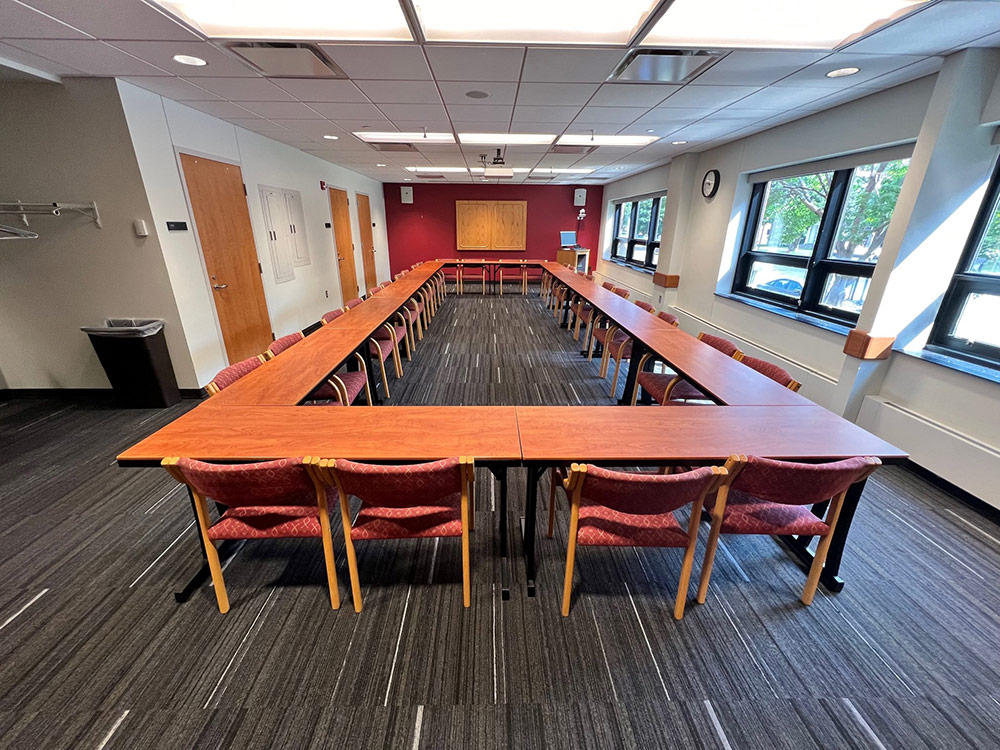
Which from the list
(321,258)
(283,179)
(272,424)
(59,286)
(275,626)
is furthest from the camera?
(321,258)

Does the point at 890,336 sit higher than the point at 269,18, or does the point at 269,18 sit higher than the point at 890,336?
the point at 269,18

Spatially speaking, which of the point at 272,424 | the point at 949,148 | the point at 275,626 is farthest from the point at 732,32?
the point at 275,626

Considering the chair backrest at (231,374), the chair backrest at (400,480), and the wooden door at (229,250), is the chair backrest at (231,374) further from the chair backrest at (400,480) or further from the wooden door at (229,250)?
the wooden door at (229,250)

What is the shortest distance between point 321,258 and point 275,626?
21.1ft

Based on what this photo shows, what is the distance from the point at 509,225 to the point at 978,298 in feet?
32.0

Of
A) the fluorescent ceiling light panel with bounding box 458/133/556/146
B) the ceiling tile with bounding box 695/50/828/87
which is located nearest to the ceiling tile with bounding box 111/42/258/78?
the fluorescent ceiling light panel with bounding box 458/133/556/146

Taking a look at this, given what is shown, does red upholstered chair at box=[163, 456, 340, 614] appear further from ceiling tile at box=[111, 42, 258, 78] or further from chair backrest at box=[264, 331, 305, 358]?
ceiling tile at box=[111, 42, 258, 78]

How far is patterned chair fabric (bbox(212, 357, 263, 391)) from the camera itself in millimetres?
2344

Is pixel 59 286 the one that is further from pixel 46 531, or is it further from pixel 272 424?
pixel 272 424

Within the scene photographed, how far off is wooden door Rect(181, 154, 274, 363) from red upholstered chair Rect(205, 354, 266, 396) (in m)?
2.03

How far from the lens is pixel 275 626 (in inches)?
67.7

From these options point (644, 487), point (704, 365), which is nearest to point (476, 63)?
point (704, 365)

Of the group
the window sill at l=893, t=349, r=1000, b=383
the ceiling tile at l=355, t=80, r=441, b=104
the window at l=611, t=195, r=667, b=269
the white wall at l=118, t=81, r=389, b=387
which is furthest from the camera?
the window at l=611, t=195, r=667, b=269

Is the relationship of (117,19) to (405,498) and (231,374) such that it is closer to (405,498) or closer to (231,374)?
(231,374)
